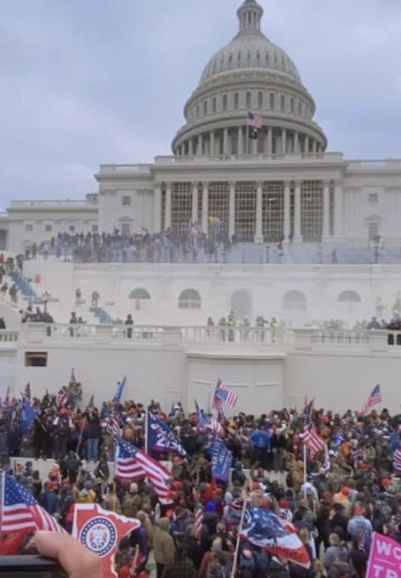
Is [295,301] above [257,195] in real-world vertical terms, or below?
below

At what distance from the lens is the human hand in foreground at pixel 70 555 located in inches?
74.6

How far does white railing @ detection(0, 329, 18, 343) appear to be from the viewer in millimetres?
26342

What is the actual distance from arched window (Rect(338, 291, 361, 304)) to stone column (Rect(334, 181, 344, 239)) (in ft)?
79.2

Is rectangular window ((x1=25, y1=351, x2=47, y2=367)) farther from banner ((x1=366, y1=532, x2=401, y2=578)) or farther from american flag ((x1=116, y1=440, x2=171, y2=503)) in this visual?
banner ((x1=366, y1=532, x2=401, y2=578))

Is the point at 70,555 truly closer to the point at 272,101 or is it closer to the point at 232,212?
the point at 232,212

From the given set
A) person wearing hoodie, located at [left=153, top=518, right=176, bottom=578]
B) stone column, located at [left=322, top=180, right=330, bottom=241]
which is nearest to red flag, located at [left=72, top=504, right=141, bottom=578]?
person wearing hoodie, located at [left=153, top=518, right=176, bottom=578]

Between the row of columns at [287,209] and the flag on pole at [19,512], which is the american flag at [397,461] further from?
the row of columns at [287,209]

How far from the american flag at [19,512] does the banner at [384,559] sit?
369cm

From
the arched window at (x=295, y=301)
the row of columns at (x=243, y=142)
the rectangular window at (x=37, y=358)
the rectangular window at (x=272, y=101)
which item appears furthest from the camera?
the rectangular window at (x=272, y=101)

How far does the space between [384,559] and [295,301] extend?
33969mm

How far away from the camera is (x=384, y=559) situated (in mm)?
7074

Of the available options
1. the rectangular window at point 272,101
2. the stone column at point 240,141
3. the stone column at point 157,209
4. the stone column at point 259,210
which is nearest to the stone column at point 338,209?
the stone column at point 259,210

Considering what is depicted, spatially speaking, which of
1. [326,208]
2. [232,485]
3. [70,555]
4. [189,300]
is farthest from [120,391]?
[326,208]

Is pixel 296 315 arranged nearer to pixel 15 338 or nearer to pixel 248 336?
pixel 248 336
